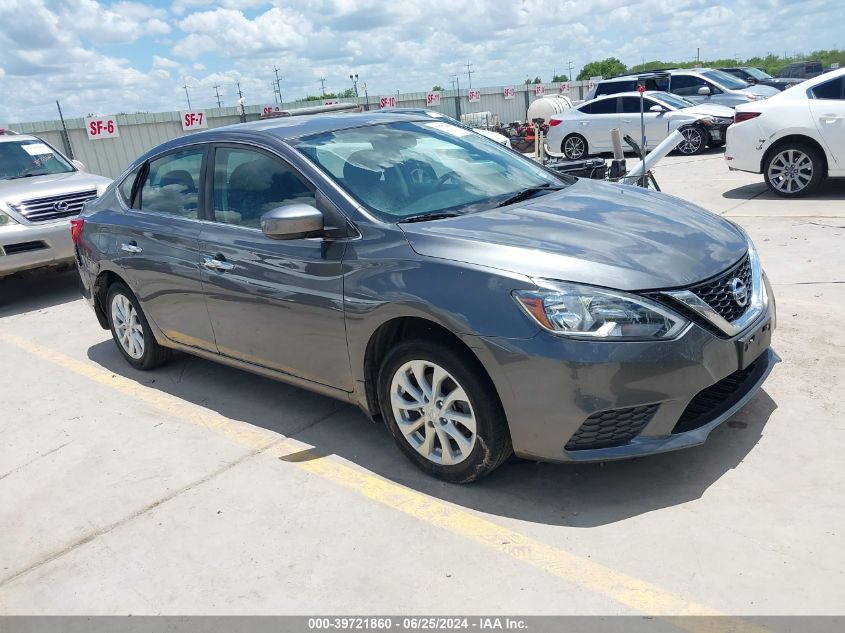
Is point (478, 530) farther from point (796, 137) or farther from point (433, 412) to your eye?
point (796, 137)

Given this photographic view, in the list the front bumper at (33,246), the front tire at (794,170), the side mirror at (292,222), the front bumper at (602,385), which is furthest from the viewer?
the front tire at (794,170)

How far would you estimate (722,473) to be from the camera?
3518 millimetres

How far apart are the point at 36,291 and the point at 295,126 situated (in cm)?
621

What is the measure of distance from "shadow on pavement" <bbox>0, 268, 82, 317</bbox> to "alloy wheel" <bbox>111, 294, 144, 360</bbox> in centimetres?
302

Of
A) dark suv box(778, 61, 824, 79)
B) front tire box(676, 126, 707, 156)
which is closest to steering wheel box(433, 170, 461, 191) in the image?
front tire box(676, 126, 707, 156)

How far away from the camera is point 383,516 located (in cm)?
353

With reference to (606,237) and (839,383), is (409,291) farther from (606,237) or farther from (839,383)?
(839,383)

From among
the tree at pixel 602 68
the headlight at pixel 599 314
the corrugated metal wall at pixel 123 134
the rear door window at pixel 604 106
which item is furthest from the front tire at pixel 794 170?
the tree at pixel 602 68

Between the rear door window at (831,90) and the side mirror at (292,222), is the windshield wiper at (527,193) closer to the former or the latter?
the side mirror at (292,222)

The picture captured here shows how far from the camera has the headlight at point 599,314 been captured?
10.2 feet

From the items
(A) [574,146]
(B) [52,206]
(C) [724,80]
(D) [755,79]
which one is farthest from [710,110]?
(B) [52,206]

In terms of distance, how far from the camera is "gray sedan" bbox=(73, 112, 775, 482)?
3143 millimetres

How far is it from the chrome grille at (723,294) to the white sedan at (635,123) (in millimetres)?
13011

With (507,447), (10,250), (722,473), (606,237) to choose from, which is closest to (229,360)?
(507,447)
